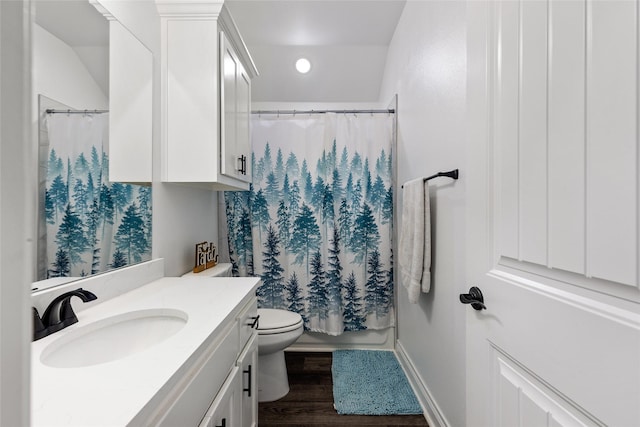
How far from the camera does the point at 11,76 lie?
0.70 feet

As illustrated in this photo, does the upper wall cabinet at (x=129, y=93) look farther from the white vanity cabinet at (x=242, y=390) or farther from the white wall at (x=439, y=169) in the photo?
the white wall at (x=439, y=169)

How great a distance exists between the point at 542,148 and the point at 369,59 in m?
2.46

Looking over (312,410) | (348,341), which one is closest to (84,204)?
(312,410)

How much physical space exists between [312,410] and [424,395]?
643 mm

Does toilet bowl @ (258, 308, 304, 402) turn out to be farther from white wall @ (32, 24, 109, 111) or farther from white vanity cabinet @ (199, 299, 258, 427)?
white wall @ (32, 24, 109, 111)

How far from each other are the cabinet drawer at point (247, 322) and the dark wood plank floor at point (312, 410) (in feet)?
2.16

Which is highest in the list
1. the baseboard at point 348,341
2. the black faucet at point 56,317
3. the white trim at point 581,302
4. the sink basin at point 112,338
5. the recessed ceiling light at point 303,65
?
the recessed ceiling light at point 303,65

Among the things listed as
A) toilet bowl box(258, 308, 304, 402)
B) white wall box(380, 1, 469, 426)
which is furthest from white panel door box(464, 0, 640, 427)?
toilet bowl box(258, 308, 304, 402)

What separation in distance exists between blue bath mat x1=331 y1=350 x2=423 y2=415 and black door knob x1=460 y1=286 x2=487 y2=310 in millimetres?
1231

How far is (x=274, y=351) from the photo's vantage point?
177cm

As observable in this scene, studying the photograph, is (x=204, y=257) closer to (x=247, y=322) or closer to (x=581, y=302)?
(x=247, y=322)

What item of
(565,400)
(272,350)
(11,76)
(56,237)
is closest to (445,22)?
(565,400)

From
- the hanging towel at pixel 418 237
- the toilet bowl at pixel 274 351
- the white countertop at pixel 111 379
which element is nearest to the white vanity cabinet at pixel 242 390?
the white countertop at pixel 111 379

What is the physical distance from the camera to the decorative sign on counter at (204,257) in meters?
1.84
